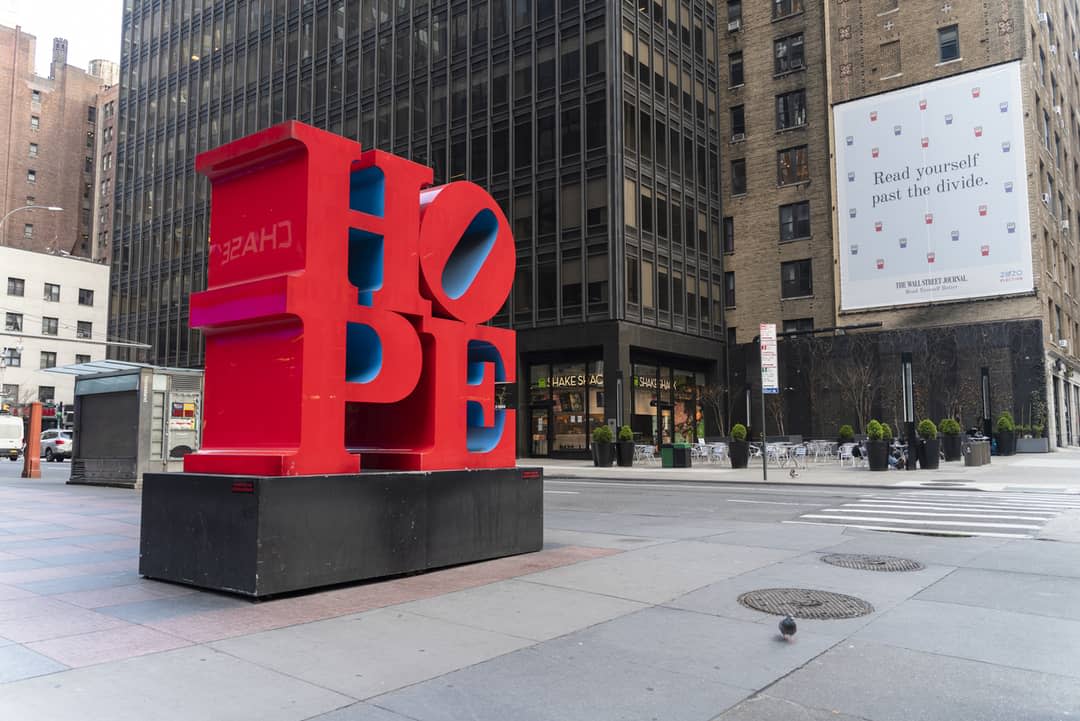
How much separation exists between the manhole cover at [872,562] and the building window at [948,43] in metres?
43.3

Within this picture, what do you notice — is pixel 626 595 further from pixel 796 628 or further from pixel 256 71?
pixel 256 71

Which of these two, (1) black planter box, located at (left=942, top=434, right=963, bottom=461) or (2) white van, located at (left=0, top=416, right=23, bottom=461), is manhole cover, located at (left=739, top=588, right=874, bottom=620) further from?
(2) white van, located at (left=0, top=416, right=23, bottom=461)

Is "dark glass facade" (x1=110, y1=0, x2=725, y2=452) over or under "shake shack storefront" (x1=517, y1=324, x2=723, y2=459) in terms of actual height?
over

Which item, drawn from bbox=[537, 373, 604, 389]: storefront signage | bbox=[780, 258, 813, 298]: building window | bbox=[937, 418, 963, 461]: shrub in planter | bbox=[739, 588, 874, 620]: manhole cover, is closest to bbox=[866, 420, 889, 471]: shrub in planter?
bbox=[937, 418, 963, 461]: shrub in planter

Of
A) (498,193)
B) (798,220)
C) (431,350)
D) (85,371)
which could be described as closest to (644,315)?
(498,193)

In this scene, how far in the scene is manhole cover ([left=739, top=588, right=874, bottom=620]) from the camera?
247 inches

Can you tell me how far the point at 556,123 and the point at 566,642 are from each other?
123 feet

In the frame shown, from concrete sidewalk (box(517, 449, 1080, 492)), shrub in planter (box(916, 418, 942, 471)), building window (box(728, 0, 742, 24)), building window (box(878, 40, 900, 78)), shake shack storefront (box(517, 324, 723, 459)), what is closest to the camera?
concrete sidewalk (box(517, 449, 1080, 492))

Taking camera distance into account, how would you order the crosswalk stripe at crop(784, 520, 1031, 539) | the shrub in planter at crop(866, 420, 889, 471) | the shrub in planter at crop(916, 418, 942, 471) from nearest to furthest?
1. the crosswalk stripe at crop(784, 520, 1031, 539)
2. the shrub in planter at crop(866, 420, 889, 471)
3. the shrub in planter at crop(916, 418, 942, 471)

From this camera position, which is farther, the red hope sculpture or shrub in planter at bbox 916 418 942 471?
shrub in planter at bbox 916 418 942 471

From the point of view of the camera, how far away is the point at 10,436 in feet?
154

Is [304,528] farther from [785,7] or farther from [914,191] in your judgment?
[785,7]

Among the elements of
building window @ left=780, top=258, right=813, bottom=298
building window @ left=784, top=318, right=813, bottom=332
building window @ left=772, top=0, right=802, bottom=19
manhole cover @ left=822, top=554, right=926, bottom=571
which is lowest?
manhole cover @ left=822, top=554, right=926, bottom=571

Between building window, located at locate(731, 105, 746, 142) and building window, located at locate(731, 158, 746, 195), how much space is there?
1.49m
